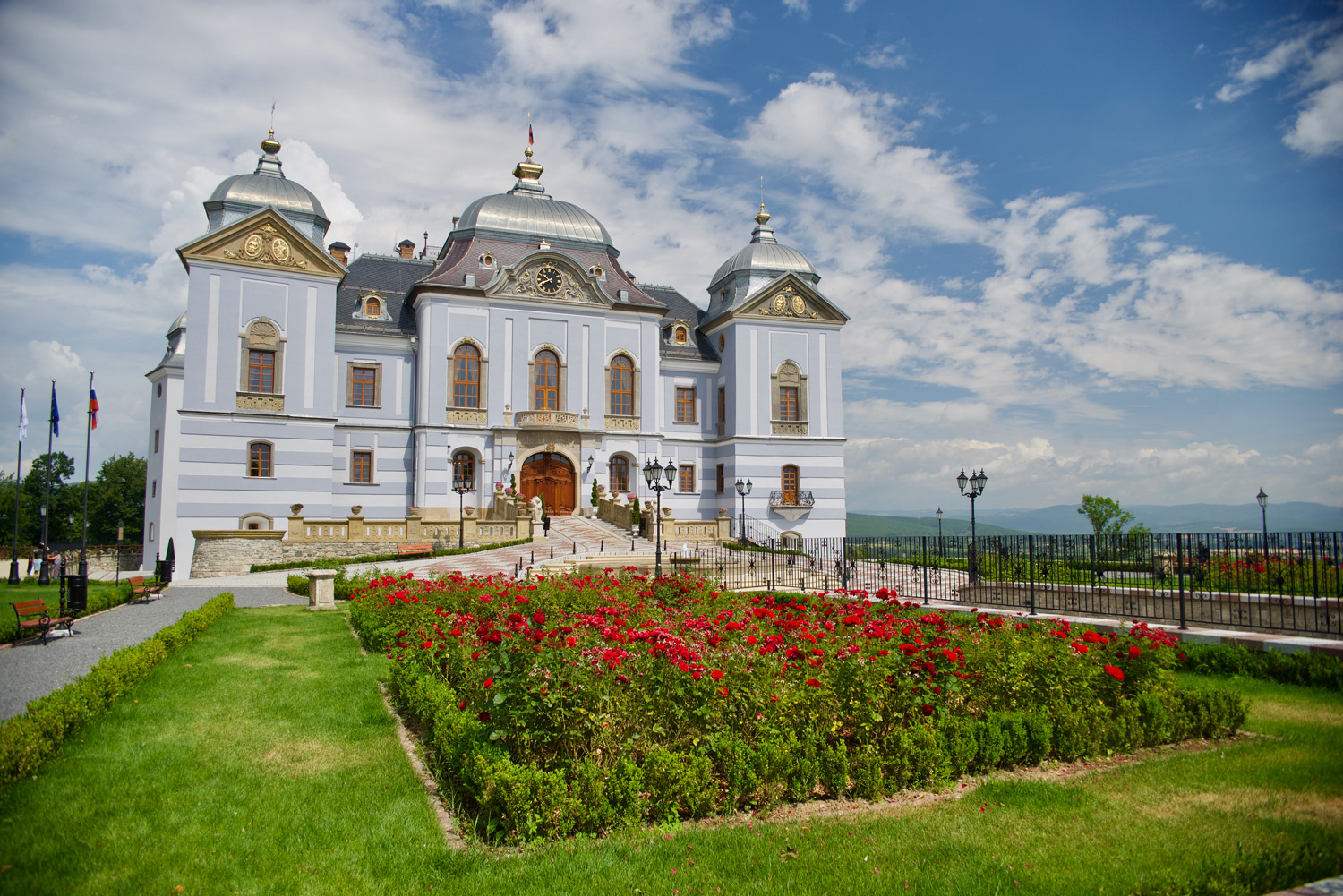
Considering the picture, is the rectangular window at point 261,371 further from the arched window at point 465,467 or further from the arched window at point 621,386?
the arched window at point 621,386

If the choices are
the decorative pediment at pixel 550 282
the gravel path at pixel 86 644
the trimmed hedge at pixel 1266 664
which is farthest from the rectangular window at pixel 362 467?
the trimmed hedge at pixel 1266 664

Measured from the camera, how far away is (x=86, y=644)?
12500 mm

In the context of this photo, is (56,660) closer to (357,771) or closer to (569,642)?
(357,771)

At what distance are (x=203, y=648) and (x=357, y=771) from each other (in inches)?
281

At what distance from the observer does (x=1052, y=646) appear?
7625 mm

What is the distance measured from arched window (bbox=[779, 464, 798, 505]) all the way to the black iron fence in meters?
13.9

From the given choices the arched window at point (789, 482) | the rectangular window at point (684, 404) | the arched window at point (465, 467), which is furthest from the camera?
the rectangular window at point (684, 404)

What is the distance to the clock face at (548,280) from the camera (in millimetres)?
35531

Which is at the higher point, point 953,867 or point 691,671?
point 691,671

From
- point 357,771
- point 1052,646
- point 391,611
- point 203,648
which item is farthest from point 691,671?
point 203,648

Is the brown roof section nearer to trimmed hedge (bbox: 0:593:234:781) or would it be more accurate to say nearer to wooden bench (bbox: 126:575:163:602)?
wooden bench (bbox: 126:575:163:602)

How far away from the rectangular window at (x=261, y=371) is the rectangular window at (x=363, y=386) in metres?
3.38

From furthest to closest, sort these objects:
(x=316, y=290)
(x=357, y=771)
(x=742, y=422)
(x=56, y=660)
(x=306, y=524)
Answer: (x=742, y=422), (x=316, y=290), (x=306, y=524), (x=56, y=660), (x=357, y=771)

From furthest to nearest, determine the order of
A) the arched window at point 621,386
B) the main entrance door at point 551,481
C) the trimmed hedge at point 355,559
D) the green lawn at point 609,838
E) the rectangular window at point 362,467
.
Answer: the arched window at point 621,386
the main entrance door at point 551,481
the rectangular window at point 362,467
the trimmed hedge at point 355,559
the green lawn at point 609,838
